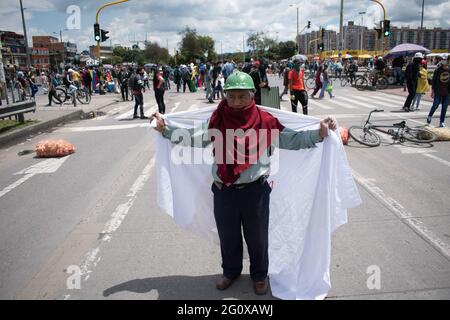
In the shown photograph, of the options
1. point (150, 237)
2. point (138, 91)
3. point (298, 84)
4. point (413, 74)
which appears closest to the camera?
point (150, 237)

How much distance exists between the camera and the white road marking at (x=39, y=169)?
691cm

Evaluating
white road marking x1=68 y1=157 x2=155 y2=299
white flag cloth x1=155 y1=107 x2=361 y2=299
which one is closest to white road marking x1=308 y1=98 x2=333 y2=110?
white road marking x1=68 y1=157 x2=155 y2=299

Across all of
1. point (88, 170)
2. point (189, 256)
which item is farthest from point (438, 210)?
point (88, 170)

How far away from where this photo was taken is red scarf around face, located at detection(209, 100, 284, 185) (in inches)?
117

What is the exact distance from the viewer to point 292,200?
11.1 ft

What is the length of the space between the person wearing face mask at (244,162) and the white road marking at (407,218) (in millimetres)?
2027

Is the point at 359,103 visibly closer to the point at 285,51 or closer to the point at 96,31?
the point at 96,31

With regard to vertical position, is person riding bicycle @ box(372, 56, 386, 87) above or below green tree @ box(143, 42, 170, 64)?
below

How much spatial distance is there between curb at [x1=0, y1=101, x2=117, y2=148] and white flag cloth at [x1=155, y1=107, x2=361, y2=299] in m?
9.10

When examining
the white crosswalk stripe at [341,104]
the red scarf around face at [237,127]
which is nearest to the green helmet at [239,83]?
the red scarf around face at [237,127]

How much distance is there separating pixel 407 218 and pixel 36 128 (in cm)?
1181

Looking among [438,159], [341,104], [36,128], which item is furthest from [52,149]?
[341,104]

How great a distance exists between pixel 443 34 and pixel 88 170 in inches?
7690

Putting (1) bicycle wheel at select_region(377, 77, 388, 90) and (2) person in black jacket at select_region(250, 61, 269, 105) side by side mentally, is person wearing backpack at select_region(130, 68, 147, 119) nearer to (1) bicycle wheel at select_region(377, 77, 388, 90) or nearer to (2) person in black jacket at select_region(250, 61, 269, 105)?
(2) person in black jacket at select_region(250, 61, 269, 105)
